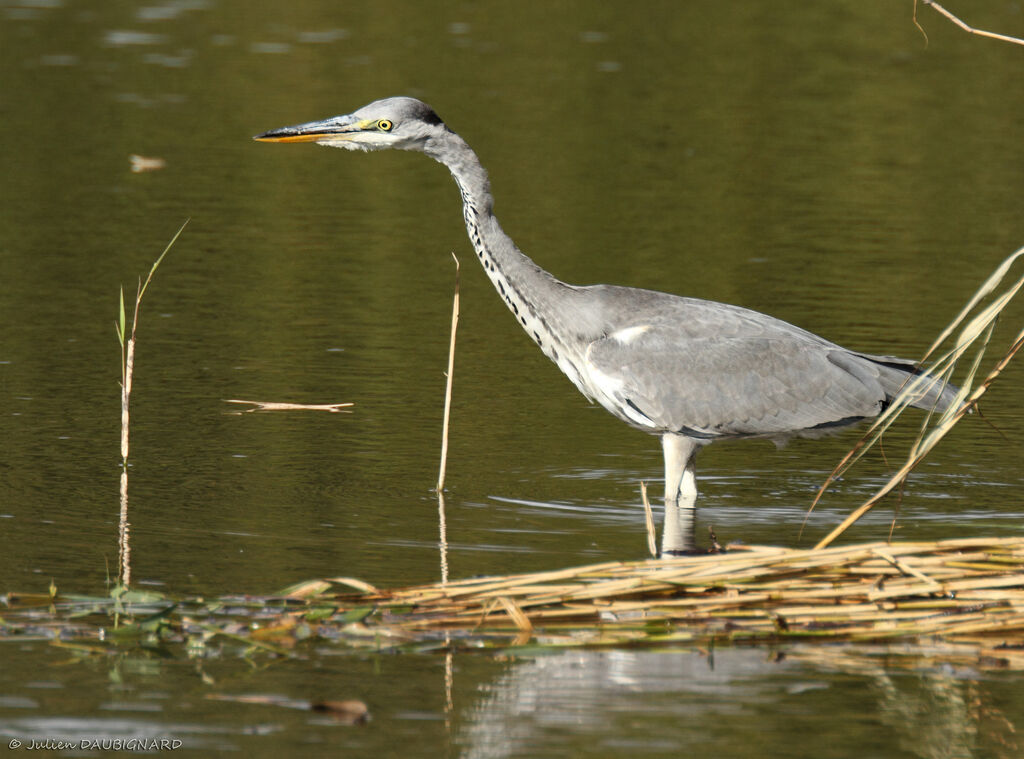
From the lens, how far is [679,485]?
32.6 ft

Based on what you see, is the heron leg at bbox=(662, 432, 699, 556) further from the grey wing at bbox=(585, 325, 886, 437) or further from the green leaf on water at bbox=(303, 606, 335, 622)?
the green leaf on water at bbox=(303, 606, 335, 622)

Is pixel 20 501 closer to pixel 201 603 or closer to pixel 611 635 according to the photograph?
pixel 201 603

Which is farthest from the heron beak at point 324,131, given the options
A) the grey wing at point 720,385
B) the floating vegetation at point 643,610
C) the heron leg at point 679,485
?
the floating vegetation at point 643,610

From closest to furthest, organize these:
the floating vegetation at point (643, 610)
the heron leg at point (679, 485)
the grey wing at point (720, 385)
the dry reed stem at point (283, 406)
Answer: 1. the floating vegetation at point (643, 610)
2. the heron leg at point (679, 485)
3. the grey wing at point (720, 385)
4. the dry reed stem at point (283, 406)

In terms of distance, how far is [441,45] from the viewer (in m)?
29.9

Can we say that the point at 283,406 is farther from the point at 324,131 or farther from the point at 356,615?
the point at 356,615

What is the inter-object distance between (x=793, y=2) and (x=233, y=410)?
2892 centimetres

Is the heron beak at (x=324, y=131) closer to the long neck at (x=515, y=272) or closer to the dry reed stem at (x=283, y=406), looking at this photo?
the long neck at (x=515, y=272)

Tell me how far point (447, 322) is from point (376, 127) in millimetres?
4324

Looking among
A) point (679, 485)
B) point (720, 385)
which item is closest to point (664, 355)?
point (720, 385)

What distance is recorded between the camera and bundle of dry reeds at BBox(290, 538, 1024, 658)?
23.5ft

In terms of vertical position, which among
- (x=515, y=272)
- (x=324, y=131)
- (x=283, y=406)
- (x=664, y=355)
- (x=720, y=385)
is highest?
(x=324, y=131)

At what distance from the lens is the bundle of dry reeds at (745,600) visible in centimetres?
716

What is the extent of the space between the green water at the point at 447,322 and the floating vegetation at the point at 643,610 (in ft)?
0.59
